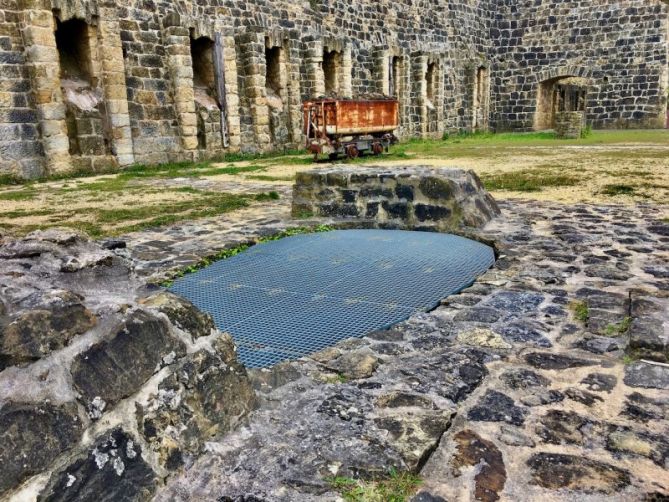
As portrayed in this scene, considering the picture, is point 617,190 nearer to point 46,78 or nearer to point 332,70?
point 46,78

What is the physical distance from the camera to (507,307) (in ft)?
12.5

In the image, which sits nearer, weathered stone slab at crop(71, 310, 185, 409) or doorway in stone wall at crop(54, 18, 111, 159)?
weathered stone slab at crop(71, 310, 185, 409)

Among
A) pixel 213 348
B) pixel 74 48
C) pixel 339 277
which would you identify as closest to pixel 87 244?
pixel 213 348

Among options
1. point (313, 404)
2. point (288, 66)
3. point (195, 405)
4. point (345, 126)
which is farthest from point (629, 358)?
point (288, 66)

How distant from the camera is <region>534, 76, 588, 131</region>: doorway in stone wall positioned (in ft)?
83.9

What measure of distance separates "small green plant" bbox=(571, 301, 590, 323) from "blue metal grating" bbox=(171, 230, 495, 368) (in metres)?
0.80

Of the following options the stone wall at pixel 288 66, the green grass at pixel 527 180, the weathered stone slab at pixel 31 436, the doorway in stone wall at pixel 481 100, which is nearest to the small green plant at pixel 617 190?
the green grass at pixel 527 180

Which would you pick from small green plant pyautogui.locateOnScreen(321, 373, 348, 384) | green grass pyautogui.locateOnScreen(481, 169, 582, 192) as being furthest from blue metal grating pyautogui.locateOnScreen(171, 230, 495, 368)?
green grass pyautogui.locateOnScreen(481, 169, 582, 192)

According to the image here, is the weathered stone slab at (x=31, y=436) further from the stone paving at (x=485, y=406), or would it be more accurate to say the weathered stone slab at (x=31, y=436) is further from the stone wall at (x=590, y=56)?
the stone wall at (x=590, y=56)

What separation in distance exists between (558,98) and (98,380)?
2833 cm

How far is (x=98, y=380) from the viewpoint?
1937mm

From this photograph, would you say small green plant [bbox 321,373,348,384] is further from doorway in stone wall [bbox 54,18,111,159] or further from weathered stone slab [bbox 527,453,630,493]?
doorway in stone wall [bbox 54,18,111,159]

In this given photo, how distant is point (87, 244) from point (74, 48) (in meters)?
12.6

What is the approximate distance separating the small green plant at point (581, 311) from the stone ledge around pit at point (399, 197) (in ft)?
7.97
